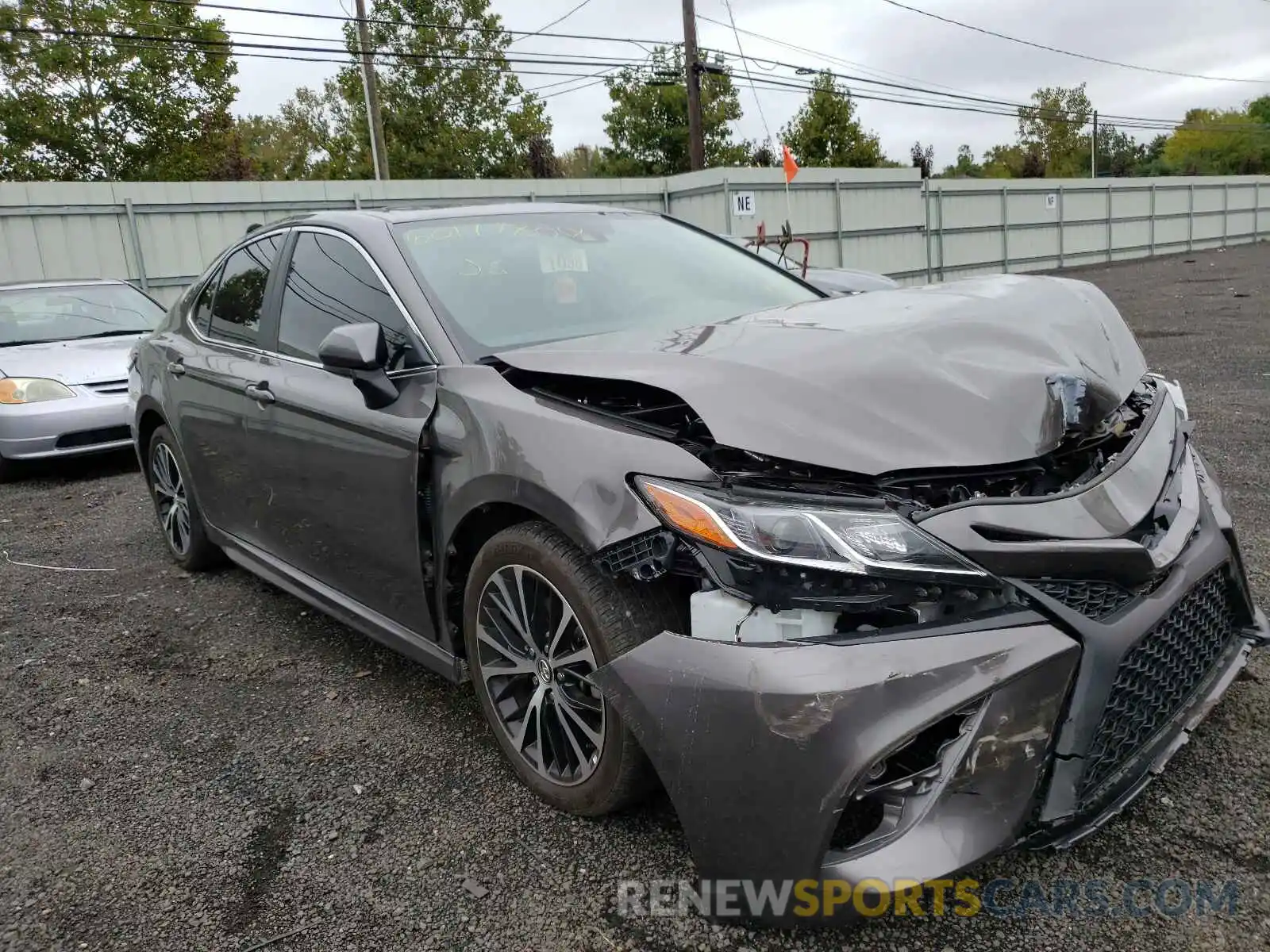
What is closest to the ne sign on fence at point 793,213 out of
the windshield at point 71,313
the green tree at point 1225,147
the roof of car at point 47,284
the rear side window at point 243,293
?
the rear side window at point 243,293

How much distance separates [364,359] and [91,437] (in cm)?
561

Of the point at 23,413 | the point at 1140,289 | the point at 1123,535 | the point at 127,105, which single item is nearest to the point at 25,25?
the point at 127,105

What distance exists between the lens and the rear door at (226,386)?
3551 mm

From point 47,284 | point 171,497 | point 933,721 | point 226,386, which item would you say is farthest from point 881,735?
point 47,284

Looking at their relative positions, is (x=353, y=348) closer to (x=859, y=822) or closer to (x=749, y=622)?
(x=749, y=622)

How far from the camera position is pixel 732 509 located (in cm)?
184

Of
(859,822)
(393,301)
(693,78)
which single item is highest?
(693,78)

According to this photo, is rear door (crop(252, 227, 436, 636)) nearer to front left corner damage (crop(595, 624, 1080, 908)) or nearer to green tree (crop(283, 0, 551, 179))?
front left corner damage (crop(595, 624, 1080, 908))

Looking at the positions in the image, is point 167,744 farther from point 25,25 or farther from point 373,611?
point 25,25

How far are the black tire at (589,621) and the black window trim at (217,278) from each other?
162 cm

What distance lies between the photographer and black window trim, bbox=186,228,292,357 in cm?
358

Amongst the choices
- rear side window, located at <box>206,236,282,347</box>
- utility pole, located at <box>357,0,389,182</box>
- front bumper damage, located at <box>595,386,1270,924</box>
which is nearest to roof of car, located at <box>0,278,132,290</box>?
rear side window, located at <box>206,236,282,347</box>

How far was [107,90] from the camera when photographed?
28859 millimetres

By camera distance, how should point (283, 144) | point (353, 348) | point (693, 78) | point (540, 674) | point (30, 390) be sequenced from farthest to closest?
point (283, 144) < point (693, 78) < point (30, 390) < point (353, 348) < point (540, 674)
